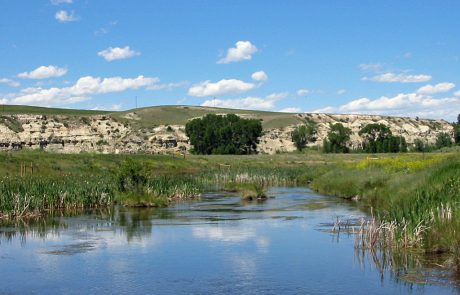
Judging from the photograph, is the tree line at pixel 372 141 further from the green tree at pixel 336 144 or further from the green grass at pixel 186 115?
the green grass at pixel 186 115

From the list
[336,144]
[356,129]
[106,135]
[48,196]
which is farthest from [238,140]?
[48,196]

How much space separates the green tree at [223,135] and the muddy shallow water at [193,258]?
7261cm

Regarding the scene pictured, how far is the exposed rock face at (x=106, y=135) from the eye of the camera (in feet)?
318

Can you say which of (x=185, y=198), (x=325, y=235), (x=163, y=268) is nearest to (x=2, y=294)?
(x=163, y=268)

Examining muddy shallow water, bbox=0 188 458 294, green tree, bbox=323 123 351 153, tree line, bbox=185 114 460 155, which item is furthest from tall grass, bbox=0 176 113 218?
green tree, bbox=323 123 351 153

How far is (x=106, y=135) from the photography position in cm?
10994

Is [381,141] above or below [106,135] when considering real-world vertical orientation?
below

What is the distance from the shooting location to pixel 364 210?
30.9 meters

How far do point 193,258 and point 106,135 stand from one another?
304 feet

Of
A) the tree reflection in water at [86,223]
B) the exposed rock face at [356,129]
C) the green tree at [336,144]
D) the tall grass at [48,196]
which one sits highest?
the exposed rock face at [356,129]

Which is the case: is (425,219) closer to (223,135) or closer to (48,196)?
(48,196)

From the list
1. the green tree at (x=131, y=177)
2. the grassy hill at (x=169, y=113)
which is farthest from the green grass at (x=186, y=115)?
the green tree at (x=131, y=177)

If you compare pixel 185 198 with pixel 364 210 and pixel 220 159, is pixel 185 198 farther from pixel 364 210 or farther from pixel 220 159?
pixel 220 159

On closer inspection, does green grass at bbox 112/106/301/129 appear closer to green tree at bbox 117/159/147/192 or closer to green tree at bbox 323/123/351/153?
green tree at bbox 323/123/351/153
